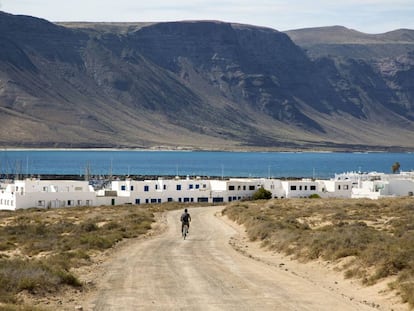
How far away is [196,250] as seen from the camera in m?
37.1

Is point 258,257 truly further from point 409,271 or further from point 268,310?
point 268,310

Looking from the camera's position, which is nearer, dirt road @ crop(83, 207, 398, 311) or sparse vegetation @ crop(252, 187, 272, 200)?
dirt road @ crop(83, 207, 398, 311)

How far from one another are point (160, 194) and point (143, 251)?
65418mm

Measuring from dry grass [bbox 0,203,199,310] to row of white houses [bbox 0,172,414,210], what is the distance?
22398 mm

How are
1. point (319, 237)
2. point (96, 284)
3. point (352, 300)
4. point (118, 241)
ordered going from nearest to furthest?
point (352, 300) < point (96, 284) < point (319, 237) < point (118, 241)

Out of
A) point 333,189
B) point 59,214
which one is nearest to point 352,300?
point 59,214

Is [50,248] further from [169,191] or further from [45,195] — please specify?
[169,191]

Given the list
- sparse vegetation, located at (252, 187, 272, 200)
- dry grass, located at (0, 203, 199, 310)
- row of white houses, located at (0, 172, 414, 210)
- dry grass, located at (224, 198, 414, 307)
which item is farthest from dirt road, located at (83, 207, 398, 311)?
sparse vegetation, located at (252, 187, 272, 200)

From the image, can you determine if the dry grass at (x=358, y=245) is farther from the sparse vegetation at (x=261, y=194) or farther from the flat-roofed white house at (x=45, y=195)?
the sparse vegetation at (x=261, y=194)

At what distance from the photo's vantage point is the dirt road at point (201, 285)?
75.4 ft

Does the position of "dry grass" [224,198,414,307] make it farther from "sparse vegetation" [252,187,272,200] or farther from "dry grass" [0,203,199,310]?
"sparse vegetation" [252,187,272,200]

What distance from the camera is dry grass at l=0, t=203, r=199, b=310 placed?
24.4 metres

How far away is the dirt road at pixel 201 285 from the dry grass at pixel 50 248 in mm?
1188

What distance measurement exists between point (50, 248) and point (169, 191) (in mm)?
65095
